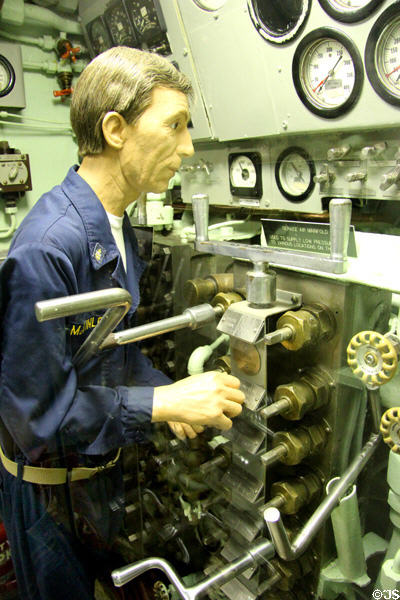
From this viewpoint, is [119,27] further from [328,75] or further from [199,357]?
[199,357]

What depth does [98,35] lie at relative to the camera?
2.15 m

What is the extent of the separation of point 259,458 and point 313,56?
3.74ft

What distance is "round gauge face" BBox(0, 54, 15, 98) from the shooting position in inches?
82.6

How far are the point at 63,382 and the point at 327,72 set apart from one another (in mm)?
1137

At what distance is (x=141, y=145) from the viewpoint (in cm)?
100

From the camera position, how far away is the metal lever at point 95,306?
2.10ft

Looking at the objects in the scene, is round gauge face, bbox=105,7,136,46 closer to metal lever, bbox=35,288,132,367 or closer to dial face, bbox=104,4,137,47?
dial face, bbox=104,4,137,47

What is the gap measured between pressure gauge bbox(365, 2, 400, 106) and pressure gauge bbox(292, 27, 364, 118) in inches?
1.4

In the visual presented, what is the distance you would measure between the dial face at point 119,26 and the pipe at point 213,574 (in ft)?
6.44

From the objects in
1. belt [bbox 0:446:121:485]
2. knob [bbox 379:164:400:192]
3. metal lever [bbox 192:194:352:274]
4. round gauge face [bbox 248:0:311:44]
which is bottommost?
belt [bbox 0:446:121:485]

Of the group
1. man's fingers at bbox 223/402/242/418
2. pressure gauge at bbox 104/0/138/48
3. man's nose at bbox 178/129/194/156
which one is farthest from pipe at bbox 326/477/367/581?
pressure gauge at bbox 104/0/138/48

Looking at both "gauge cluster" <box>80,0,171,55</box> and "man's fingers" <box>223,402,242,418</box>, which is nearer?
"man's fingers" <box>223,402,242,418</box>

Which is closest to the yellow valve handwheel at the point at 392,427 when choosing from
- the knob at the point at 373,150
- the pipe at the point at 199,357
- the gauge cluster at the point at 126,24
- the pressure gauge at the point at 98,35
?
the pipe at the point at 199,357

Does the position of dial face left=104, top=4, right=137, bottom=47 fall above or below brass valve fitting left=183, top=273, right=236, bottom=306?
above
